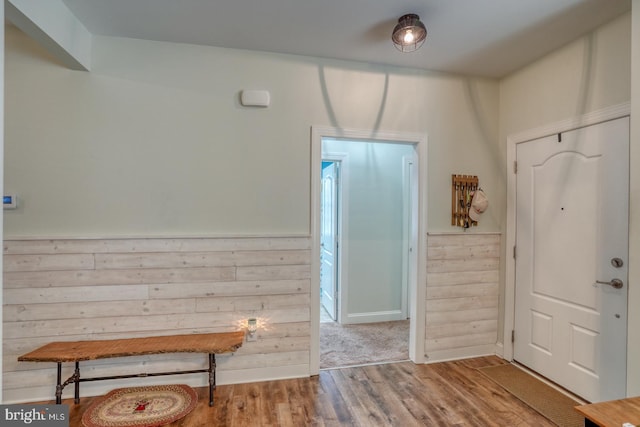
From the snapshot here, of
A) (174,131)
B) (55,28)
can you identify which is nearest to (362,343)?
(174,131)

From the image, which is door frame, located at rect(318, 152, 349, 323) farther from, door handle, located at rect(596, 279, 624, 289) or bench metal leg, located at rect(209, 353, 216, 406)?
door handle, located at rect(596, 279, 624, 289)

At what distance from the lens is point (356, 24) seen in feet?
7.33

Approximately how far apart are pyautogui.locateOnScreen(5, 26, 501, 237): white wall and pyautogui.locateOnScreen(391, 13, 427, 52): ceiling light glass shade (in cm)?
62

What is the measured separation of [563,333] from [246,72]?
321 centimetres

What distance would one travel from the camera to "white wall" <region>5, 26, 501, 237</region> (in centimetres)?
231

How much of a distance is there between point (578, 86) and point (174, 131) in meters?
3.03

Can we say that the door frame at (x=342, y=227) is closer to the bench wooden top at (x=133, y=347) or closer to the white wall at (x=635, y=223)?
the bench wooden top at (x=133, y=347)

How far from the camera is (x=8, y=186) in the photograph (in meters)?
2.27

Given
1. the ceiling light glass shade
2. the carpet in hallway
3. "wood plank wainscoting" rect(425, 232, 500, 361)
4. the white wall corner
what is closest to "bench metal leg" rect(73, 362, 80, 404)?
the carpet in hallway

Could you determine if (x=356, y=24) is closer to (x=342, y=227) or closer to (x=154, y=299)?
(x=342, y=227)

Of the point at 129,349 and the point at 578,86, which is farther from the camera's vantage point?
the point at 578,86

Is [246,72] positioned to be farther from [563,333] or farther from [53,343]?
[563,333]

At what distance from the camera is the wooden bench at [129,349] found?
2.10 metres

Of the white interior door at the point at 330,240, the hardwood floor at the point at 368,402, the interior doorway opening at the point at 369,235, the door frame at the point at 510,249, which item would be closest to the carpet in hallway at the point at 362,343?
the interior doorway opening at the point at 369,235
